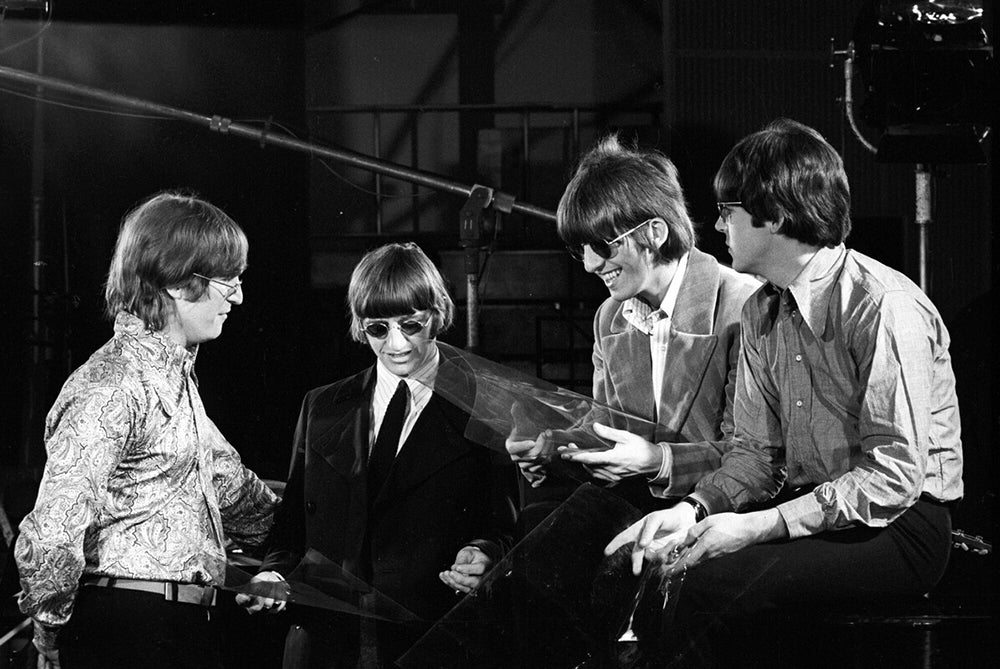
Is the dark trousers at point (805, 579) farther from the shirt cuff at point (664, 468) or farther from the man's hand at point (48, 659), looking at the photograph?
the man's hand at point (48, 659)

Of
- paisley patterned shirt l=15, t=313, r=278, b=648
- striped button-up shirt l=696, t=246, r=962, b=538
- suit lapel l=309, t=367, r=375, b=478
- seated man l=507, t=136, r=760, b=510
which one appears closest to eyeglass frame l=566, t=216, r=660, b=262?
seated man l=507, t=136, r=760, b=510

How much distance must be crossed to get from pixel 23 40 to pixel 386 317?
3.74 ft

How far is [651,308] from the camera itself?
2354 millimetres

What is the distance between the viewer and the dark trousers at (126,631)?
2064 mm

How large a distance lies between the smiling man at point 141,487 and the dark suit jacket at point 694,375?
0.89m

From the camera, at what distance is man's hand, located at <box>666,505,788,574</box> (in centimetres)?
198

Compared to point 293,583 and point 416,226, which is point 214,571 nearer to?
point 293,583

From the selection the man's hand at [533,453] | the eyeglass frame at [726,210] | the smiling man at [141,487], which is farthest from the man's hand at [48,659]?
the eyeglass frame at [726,210]

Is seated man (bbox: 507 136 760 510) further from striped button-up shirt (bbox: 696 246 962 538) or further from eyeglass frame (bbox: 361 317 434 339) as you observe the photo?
eyeglass frame (bbox: 361 317 434 339)

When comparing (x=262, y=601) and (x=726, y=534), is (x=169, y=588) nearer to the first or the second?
(x=262, y=601)

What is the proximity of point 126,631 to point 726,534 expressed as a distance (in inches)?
47.7

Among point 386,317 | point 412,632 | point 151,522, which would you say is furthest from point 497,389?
point 151,522

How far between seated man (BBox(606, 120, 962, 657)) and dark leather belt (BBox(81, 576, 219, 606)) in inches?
33.5

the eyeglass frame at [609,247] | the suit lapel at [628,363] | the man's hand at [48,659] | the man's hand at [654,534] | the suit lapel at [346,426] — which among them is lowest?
the man's hand at [48,659]
